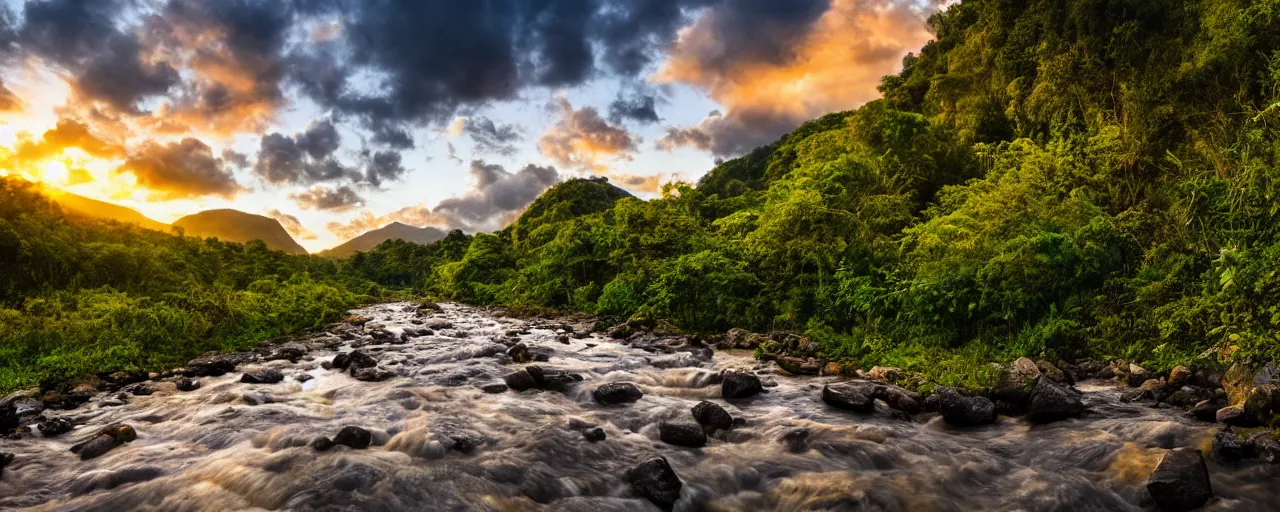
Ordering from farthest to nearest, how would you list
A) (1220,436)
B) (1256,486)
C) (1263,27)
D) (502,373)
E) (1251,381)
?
1. (1263,27)
2. (502,373)
3. (1251,381)
4. (1220,436)
5. (1256,486)

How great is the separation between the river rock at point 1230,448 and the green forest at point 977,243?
192 centimetres

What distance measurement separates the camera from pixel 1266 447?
562 cm

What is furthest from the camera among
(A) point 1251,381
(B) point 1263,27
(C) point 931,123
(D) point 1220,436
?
(C) point 931,123

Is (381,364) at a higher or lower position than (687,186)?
lower

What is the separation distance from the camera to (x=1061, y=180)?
14539mm

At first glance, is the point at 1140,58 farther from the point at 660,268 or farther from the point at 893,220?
the point at 660,268

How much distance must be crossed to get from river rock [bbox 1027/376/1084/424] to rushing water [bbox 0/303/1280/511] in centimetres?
13

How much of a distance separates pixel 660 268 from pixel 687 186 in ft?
23.6

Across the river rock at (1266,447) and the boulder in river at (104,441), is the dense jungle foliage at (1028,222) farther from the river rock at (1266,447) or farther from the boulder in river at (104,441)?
the boulder in river at (104,441)

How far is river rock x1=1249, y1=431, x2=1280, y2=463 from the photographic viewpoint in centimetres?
553

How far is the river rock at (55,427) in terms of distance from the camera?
23.2 ft

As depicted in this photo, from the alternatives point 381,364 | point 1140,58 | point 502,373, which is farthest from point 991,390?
point 1140,58

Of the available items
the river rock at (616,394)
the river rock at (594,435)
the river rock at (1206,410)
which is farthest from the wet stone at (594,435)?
the river rock at (1206,410)

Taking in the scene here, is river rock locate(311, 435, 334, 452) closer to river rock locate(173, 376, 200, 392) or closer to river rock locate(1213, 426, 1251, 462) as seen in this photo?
river rock locate(173, 376, 200, 392)
